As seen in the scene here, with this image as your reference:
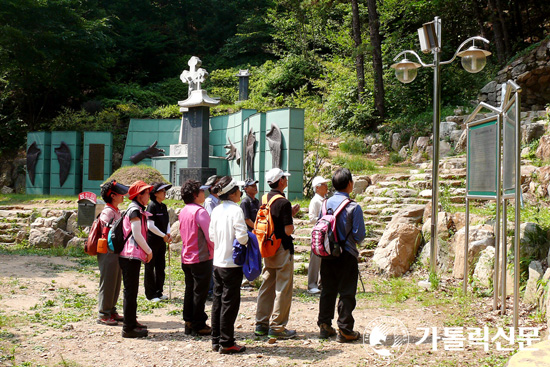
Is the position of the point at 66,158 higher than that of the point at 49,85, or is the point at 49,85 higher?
the point at 49,85

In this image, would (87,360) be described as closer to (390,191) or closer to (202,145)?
(390,191)

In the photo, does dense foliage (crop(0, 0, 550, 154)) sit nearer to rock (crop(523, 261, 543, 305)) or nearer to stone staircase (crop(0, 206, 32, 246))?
→ stone staircase (crop(0, 206, 32, 246))

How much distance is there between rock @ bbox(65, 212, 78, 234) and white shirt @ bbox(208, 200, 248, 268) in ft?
33.7

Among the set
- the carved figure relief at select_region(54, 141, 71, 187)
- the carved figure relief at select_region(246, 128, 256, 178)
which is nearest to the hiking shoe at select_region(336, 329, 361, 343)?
the carved figure relief at select_region(246, 128, 256, 178)

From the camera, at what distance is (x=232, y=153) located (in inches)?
733

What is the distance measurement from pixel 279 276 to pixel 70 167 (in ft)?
59.7

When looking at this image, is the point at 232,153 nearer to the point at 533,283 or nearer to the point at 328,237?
the point at 533,283

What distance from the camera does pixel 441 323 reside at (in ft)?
19.4

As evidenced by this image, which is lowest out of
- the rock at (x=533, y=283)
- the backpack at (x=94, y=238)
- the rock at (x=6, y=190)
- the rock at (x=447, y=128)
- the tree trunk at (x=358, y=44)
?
the rock at (x=533, y=283)

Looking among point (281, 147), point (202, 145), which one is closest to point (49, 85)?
point (202, 145)

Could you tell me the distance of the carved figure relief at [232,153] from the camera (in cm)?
1794

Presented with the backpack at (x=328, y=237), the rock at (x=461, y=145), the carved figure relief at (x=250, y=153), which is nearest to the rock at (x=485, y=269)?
the backpack at (x=328, y=237)

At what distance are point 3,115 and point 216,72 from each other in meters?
11.4

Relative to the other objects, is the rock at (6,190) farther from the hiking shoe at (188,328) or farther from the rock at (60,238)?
the hiking shoe at (188,328)
